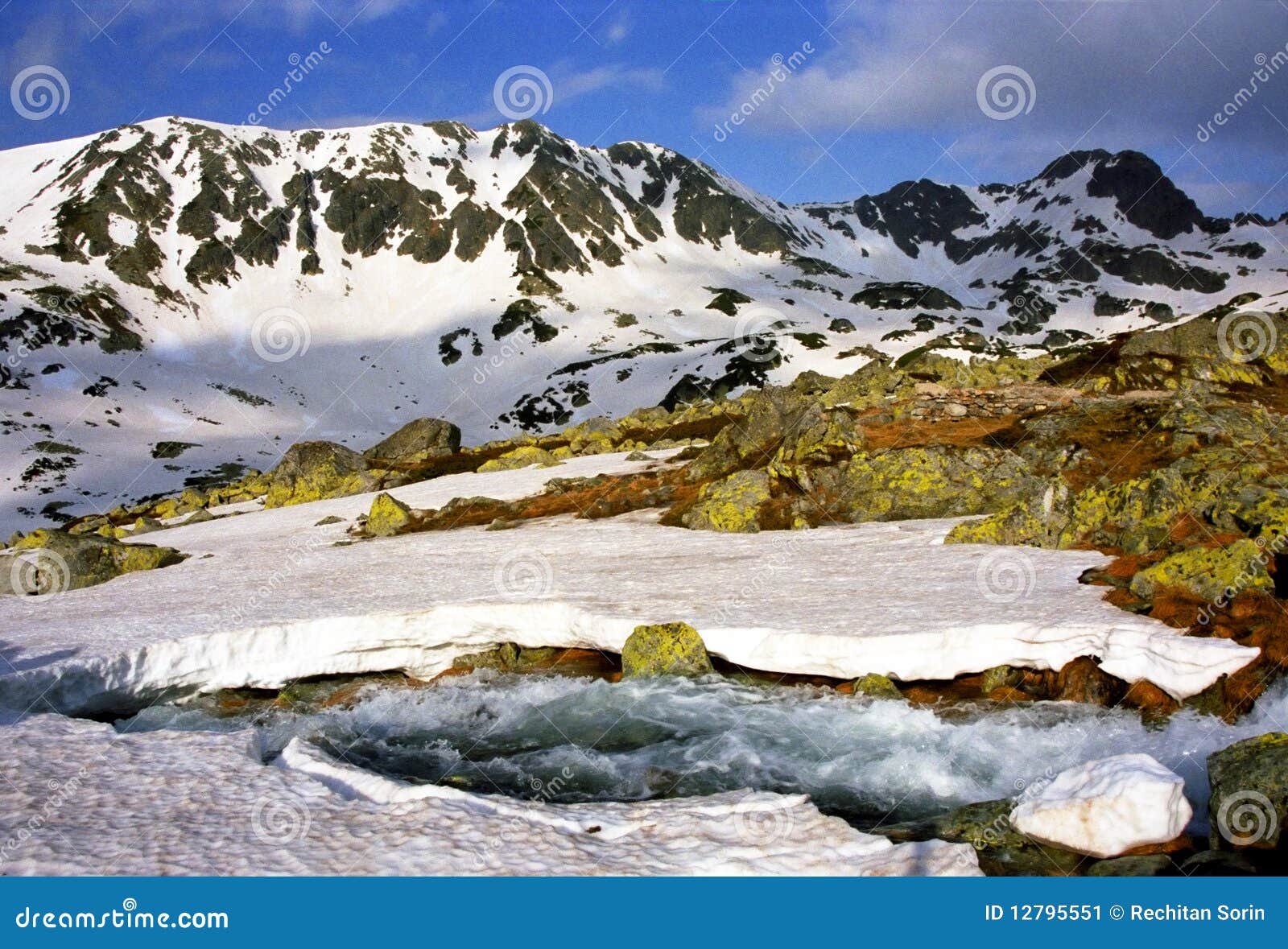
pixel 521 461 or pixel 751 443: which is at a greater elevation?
pixel 521 461

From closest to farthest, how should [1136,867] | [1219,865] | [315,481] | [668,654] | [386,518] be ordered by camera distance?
[1219,865]
[1136,867]
[668,654]
[386,518]
[315,481]

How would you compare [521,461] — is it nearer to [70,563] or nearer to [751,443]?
[751,443]

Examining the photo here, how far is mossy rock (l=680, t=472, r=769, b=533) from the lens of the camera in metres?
23.6

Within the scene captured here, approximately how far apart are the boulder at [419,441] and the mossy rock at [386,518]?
111ft

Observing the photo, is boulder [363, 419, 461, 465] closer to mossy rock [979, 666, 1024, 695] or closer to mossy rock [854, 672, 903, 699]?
mossy rock [854, 672, 903, 699]

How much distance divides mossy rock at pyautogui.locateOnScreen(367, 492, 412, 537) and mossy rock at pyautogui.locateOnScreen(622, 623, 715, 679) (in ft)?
50.8

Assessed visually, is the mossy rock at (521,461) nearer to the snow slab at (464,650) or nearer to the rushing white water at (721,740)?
the snow slab at (464,650)

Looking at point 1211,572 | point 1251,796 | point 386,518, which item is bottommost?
point 1251,796

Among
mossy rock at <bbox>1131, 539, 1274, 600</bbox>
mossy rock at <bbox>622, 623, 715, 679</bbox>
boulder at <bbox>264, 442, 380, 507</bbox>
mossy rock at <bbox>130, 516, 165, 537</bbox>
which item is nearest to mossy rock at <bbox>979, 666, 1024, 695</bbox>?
mossy rock at <bbox>1131, 539, 1274, 600</bbox>

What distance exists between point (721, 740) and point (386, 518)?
19127 mm

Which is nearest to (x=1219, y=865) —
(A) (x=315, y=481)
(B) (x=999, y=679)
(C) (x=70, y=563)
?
(B) (x=999, y=679)

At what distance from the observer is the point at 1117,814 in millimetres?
8875

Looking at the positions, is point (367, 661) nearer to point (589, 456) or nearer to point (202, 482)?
point (589, 456)

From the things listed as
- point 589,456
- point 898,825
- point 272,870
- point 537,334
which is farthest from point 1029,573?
point 537,334
